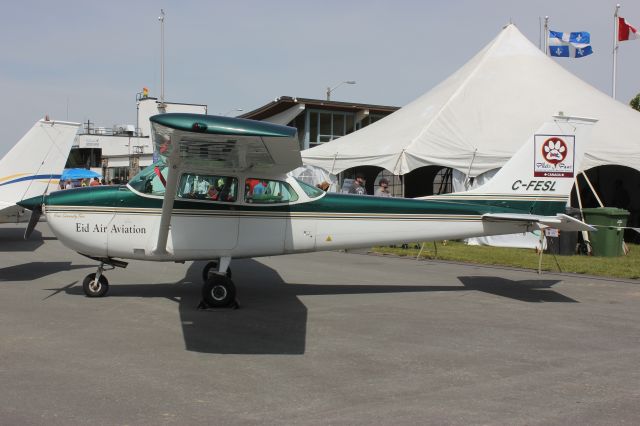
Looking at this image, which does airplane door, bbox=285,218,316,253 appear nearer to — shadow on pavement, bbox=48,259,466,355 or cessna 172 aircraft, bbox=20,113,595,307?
cessna 172 aircraft, bbox=20,113,595,307

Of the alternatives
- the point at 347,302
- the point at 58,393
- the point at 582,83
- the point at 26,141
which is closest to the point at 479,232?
the point at 347,302

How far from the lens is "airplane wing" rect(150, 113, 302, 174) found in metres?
5.14

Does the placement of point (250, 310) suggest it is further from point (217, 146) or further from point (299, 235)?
point (217, 146)

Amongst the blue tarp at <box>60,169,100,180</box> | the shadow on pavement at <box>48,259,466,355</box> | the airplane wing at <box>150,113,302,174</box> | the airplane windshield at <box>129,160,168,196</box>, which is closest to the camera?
the airplane wing at <box>150,113,302,174</box>

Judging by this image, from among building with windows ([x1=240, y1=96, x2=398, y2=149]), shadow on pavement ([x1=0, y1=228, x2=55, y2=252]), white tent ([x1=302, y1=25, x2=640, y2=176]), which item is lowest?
shadow on pavement ([x1=0, y1=228, x2=55, y2=252])

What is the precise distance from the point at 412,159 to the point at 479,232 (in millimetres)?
7829

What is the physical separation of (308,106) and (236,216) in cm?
2451

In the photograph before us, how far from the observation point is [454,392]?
14.9 feet

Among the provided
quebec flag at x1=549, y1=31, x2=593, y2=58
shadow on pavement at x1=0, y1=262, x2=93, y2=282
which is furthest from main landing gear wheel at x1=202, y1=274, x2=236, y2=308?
quebec flag at x1=549, y1=31, x2=593, y2=58

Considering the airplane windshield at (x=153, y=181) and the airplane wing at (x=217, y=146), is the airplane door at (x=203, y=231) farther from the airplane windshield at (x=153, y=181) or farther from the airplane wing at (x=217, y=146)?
the airplane windshield at (x=153, y=181)

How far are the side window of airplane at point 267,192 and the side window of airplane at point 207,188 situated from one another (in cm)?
19

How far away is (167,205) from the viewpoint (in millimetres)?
7160

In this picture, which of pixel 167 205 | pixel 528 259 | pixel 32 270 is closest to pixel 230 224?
pixel 167 205

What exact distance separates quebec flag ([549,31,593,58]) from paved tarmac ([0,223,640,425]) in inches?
713
